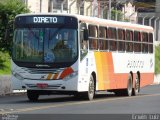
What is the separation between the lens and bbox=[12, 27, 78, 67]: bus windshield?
2661 cm

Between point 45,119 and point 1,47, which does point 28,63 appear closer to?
point 45,119

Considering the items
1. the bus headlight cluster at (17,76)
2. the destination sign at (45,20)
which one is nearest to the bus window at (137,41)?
the destination sign at (45,20)

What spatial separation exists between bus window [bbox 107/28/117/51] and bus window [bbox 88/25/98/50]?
5.44 feet

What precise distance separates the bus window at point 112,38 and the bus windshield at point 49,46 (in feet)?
13.2

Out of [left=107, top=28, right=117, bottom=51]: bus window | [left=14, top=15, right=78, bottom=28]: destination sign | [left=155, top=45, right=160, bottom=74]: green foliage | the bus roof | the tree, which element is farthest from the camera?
[left=155, top=45, right=160, bottom=74]: green foliage

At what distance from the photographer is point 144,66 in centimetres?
3569

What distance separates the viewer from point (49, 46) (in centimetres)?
2667

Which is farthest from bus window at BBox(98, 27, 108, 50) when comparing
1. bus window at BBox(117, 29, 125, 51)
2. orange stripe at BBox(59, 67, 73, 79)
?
orange stripe at BBox(59, 67, 73, 79)

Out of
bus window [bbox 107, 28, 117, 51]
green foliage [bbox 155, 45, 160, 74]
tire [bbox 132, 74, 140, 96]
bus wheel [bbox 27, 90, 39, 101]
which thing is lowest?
green foliage [bbox 155, 45, 160, 74]

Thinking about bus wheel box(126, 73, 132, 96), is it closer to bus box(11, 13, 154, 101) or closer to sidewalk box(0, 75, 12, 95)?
Answer: bus box(11, 13, 154, 101)

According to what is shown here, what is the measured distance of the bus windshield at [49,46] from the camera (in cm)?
2661

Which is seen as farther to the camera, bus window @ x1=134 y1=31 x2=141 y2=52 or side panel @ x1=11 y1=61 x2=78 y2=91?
bus window @ x1=134 y1=31 x2=141 y2=52

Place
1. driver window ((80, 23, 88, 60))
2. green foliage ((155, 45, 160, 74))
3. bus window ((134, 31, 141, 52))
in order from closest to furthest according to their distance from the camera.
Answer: driver window ((80, 23, 88, 60)), bus window ((134, 31, 141, 52)), green foliage ((155, 45, 160, 74))

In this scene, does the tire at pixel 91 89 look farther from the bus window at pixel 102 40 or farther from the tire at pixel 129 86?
the tire at pixel 129 86
